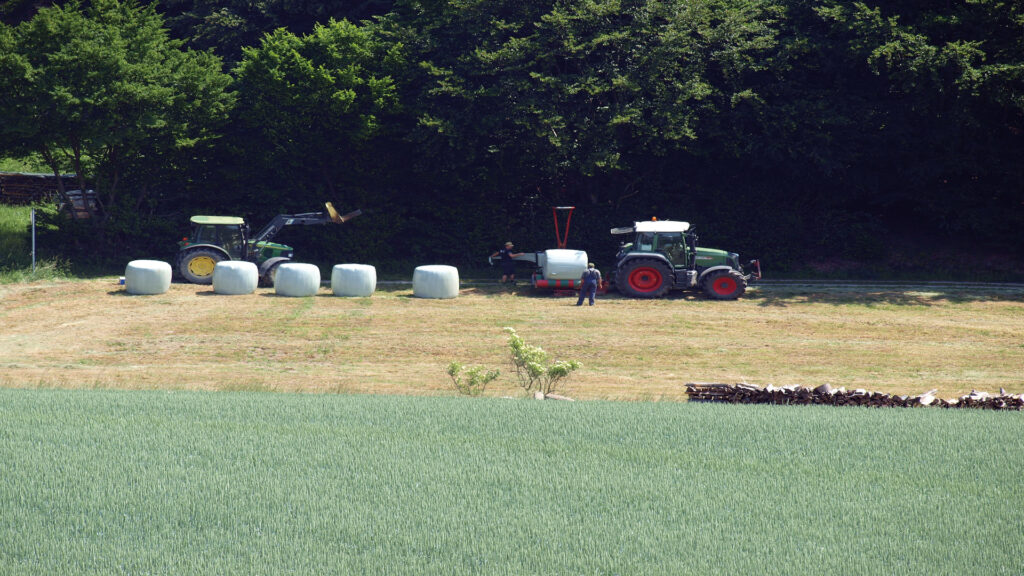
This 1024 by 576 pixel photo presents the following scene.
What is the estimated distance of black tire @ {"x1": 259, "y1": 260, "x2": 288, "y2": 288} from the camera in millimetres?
27708

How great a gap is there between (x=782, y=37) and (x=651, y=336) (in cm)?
1562

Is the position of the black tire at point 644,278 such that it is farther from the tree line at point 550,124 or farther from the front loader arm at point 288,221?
the front loader arm at point 288,221

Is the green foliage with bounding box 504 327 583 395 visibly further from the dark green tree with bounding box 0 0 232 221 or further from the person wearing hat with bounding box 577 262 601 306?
the dark green tree with bounding box 0 0 232 221

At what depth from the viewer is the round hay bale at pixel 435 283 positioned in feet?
86.0

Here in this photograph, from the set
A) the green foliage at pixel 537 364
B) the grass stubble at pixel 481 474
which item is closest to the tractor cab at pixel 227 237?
the grass stubble at pixel 481 474

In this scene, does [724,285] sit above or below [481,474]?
above

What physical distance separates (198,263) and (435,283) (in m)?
7.40

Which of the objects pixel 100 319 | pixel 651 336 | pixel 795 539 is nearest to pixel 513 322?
pixel 651 336

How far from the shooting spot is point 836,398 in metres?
14.3

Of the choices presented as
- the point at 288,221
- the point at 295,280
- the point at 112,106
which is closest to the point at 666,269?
the point at 295,280

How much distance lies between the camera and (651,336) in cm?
2152

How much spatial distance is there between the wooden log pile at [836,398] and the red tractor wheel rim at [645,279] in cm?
1147

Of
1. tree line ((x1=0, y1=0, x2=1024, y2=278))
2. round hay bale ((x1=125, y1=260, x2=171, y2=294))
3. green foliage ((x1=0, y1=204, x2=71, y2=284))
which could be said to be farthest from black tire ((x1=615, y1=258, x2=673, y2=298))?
green foliage ((x1=0, y1=204, x2=71, y2=284))

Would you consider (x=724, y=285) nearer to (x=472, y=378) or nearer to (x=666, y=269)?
(x=666, y=269)
